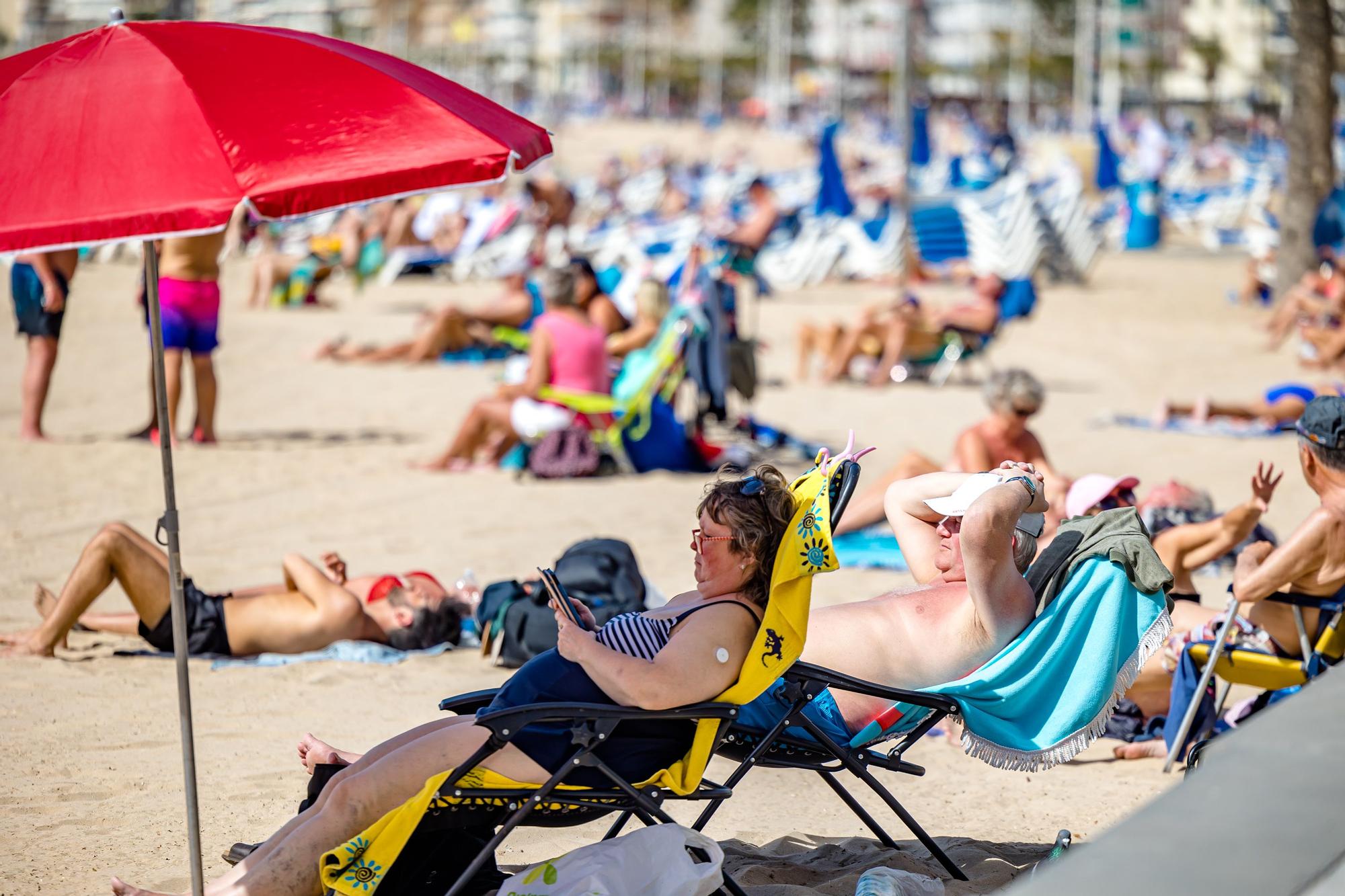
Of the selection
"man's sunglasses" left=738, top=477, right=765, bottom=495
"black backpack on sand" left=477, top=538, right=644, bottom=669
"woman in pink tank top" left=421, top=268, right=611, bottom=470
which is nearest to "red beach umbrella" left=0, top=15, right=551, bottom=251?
"man's sunglasses" left=738, top=477, right=765, bottom=495

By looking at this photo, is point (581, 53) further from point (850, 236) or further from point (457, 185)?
point (457, 185)

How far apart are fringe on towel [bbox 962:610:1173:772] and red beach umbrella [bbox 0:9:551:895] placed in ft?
5.49

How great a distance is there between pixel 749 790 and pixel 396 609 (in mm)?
1568

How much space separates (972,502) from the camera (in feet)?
10.7

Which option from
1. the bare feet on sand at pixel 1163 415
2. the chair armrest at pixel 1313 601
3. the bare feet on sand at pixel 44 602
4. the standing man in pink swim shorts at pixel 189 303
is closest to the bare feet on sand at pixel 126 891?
the bare feet on sand at pixel 44 602

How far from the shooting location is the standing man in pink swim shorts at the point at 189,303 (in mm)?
7984

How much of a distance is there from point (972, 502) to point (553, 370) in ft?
16.4

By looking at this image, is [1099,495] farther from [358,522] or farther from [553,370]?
[553,370]

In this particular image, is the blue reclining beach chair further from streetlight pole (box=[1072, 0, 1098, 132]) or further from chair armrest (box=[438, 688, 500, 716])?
streetlight pole (box=[1072, 0, 1098, 132])

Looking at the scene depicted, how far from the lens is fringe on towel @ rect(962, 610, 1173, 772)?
3.28 metres

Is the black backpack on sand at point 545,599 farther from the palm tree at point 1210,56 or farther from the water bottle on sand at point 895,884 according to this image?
the palm tree at point 1210,56

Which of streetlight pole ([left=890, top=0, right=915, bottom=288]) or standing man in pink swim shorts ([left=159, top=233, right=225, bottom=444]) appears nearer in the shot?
standing man in pink swim shorts ([left=159, top=233, right=225, bottom=444])

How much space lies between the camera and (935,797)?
3.98 metres

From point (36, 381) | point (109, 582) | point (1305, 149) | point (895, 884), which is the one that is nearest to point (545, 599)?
point (109, 582)
